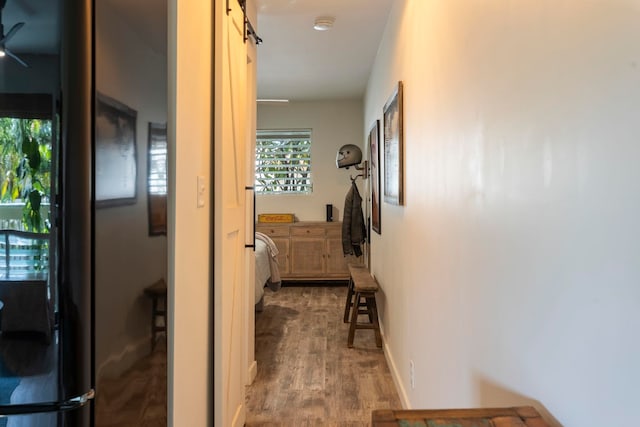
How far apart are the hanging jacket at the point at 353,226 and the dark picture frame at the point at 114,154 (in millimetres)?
4212

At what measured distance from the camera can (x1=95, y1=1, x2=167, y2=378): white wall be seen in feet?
2.92

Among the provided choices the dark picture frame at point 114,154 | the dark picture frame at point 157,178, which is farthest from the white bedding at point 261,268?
the dark picture frame at point 114,154

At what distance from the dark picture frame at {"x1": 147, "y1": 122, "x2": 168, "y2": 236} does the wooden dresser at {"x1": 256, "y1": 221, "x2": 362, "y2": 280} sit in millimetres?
4558

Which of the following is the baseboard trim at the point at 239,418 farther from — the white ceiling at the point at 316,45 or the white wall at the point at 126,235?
the white ceiling at the point at 316,45

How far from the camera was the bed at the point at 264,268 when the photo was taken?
407 cm

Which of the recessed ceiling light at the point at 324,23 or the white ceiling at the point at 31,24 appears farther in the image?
the recessed ceiling light at the point at 324,23

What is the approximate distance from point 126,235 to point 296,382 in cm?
211

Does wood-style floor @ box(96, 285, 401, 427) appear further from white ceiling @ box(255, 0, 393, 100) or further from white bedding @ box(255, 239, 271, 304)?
white ceiling @ box(255, 0, 393, 100)

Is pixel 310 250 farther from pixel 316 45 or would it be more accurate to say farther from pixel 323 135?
pixel 316 45

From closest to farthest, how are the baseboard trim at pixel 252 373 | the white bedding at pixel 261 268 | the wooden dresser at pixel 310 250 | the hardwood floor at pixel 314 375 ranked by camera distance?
the hardwood floor at pixel 314 375, the baseboard trim at pixel 252 373, the white bedding at pixel 261 268, the wooden dresser at pixel 310 250

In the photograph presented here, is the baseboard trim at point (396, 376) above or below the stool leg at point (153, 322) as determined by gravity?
below

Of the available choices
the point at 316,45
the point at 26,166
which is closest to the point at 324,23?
the point at 316,45

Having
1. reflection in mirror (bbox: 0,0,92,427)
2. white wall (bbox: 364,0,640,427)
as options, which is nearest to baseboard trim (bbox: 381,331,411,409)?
white wall (bbox: 364,0,640,427)

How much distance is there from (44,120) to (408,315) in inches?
78.5
